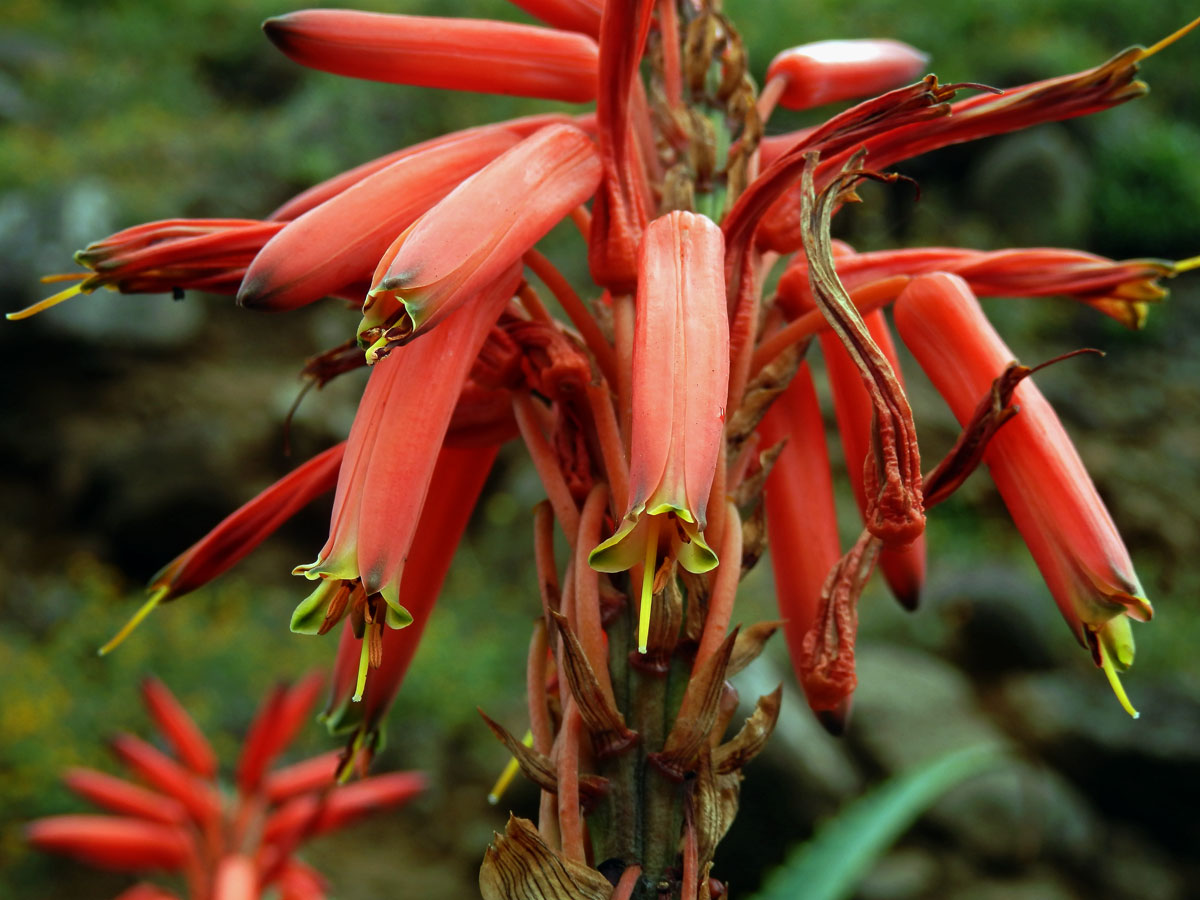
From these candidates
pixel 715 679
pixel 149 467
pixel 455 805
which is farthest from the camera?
pixel 149 467

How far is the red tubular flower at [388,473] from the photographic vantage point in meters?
0.72

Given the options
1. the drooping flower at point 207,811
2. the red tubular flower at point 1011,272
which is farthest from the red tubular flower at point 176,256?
the drooping flower at point 207,811

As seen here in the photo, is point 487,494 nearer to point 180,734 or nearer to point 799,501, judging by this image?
point 180,734

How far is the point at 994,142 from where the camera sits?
9781mm

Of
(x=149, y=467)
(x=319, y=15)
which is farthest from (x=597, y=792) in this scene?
(x=149, y=467)

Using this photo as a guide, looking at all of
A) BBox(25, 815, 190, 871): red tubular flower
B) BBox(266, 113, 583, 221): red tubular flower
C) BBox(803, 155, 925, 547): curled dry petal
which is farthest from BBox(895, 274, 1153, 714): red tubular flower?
BBox(25, 815, 190, 871): red tubular flower

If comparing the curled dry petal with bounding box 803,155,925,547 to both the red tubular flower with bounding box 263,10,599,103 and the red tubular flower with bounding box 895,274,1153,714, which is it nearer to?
the red tubular flower with bounding box 895,274,1153,714

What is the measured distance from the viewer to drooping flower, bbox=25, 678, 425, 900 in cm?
194

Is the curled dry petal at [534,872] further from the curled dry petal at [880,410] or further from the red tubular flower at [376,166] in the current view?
the red tubular flower at [376,166]

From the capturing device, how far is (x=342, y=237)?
79 cm

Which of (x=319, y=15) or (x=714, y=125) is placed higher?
(x=319, y=15)

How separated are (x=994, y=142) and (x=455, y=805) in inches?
302

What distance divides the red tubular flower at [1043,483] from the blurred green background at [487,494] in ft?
11.4

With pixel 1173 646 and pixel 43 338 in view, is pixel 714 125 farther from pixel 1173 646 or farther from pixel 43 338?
pixel 43 338
